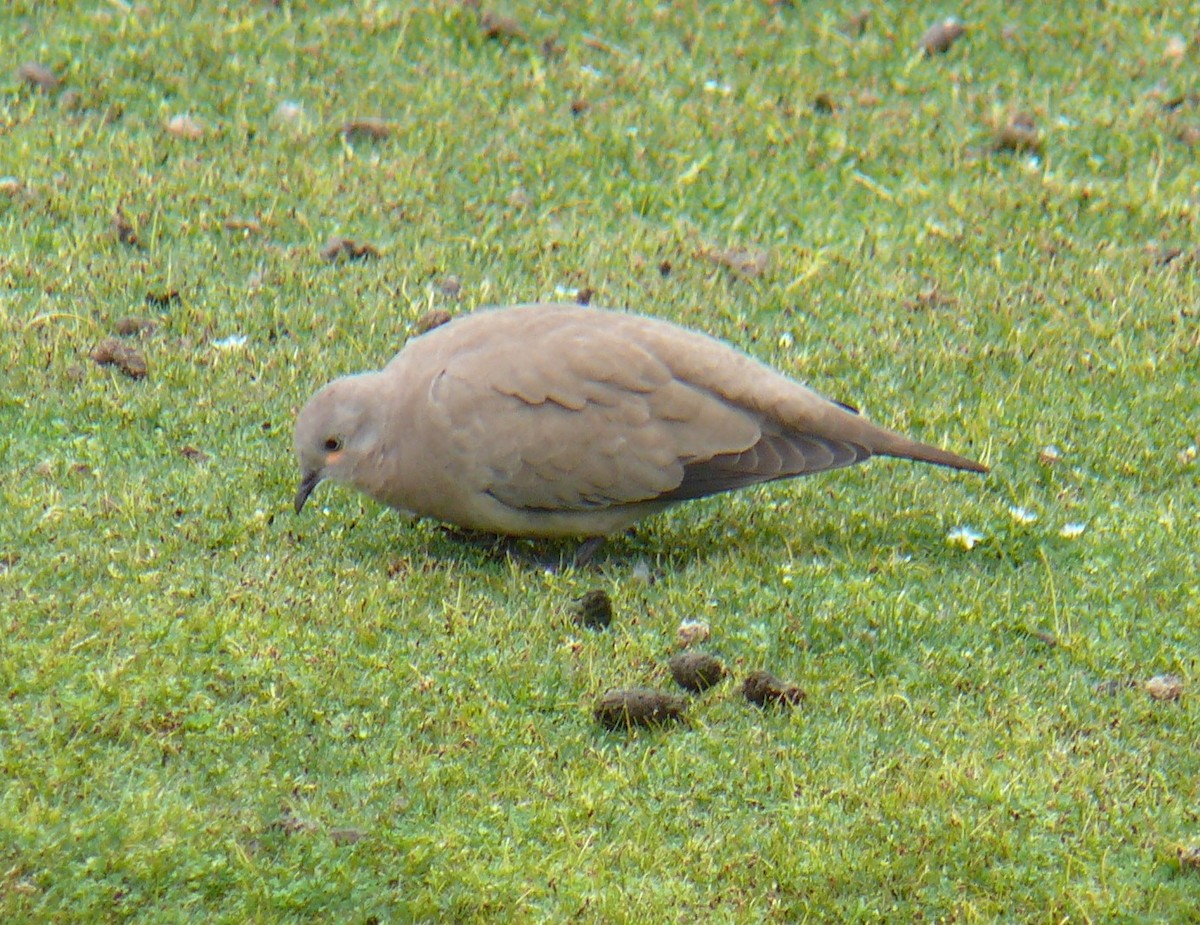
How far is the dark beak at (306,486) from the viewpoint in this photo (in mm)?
5684

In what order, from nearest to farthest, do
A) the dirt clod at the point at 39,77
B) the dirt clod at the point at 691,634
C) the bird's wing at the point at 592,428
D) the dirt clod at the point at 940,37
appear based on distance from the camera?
the dirt clod at the point at 691,634
the bird's wing at the point at 592,428
the dirt clod at the point at 39,77
the dirt clod at the point at 940,37

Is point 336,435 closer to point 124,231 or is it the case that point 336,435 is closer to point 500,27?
point 124,231

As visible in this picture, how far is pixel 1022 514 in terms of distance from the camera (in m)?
6.09

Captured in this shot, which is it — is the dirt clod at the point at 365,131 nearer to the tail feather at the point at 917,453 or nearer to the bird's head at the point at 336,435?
the bird's head at the point at 336,435

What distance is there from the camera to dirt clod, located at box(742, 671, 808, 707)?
4.96 m

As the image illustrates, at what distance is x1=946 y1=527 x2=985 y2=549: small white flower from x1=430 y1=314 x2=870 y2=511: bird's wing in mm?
578

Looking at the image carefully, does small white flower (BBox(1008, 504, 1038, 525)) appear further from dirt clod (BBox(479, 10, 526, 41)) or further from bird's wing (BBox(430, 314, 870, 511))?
dirt clod (BBox(479, 10, 526, 41))

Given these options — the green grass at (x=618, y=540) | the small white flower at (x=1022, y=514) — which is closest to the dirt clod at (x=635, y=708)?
the green grass at (x=618, y=540)

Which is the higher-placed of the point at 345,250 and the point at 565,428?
the point at 565,428

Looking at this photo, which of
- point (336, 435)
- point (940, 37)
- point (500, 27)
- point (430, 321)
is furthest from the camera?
point (940, 37)

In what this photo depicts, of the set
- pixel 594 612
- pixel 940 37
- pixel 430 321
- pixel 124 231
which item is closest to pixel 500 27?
pixel 940 37

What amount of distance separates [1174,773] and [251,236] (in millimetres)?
4616

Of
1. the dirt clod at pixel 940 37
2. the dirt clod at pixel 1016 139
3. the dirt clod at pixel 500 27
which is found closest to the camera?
the dirt clod at pixel 1016 139

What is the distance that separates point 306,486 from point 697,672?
155 centimetres
